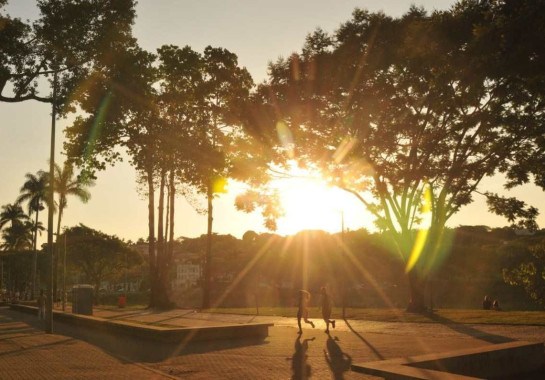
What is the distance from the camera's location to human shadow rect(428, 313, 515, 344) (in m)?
15.1

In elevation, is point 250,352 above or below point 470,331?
below

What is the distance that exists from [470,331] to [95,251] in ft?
174

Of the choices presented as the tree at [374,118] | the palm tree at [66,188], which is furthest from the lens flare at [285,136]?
the palm tree at [66,188]

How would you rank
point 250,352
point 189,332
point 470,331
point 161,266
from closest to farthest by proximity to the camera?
1. point 250,352
2. point 189,332
3. point 470,331
4. point 161,266

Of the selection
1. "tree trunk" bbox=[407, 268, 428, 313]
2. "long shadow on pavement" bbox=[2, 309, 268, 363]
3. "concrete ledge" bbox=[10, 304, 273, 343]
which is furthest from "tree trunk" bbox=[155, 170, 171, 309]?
"long shadow on pavement" bbox=[2, 309, 268, 363]

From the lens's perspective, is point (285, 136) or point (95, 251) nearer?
point (285, 136)

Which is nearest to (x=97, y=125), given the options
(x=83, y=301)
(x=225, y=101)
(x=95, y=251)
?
(x=225, y=101)

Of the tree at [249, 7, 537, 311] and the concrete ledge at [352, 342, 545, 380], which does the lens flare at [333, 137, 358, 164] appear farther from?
the concrete ledge at [352, 342, 545, 380]

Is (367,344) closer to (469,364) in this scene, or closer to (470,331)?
(470,331)

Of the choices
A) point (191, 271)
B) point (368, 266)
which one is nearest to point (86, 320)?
point (368, 266)

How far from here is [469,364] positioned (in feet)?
30.5

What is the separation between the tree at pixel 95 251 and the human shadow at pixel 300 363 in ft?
170

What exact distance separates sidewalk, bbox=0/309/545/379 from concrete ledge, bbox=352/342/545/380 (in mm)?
1675

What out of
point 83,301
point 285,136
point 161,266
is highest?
point 285,136
